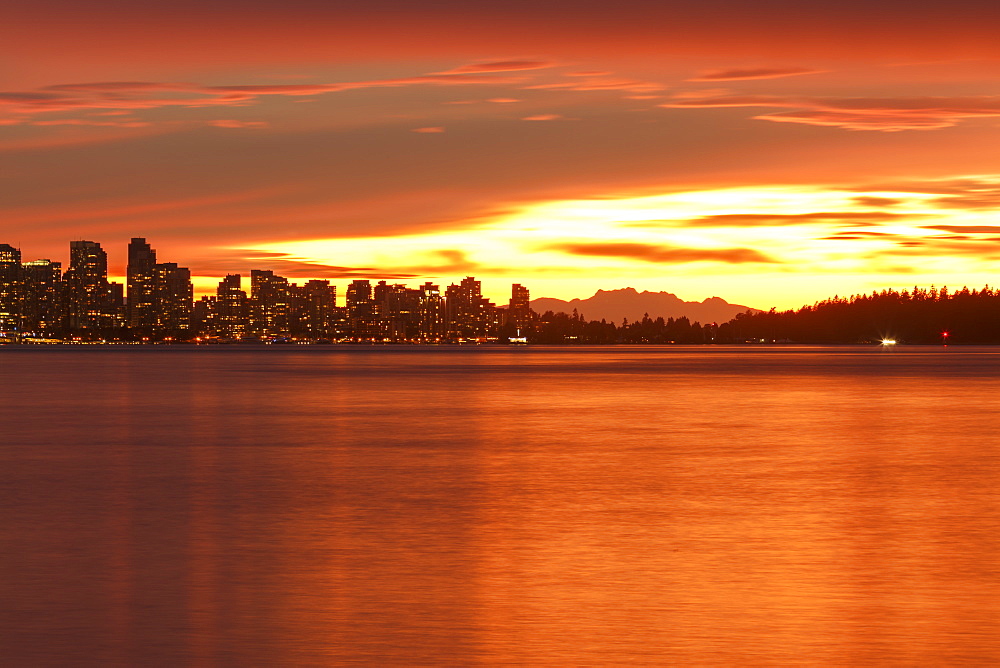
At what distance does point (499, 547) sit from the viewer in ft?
61.0

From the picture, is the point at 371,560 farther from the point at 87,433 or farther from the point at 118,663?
the point at 87,433

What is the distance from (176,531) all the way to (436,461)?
13466mm

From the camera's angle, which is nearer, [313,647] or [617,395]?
[313,647]

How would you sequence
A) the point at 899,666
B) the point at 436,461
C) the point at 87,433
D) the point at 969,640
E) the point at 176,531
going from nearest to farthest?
1. the point at 899,666
2. the point at 969,640
3. the point at 176,531
4. the point at 436,461
5. the point at 87,433

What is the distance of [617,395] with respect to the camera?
246ft

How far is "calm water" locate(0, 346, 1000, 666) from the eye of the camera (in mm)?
12375

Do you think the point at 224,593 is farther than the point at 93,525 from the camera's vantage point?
No

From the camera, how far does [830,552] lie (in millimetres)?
18000

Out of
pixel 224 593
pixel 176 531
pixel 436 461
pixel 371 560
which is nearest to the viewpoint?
pixel 224 593

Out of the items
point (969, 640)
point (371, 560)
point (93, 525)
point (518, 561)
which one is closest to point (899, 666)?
point (969, 640)

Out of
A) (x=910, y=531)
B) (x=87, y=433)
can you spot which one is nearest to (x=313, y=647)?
(x=910, y=531)

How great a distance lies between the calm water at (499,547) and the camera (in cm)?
1238

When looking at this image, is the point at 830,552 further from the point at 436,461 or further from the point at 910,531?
the point at 436,461

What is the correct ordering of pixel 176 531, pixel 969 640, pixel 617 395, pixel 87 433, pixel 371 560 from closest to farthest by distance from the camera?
pixel 969 640 → pixel 371 560 → pixel 176 531 → pixel 87 433 → pixel 617 395
